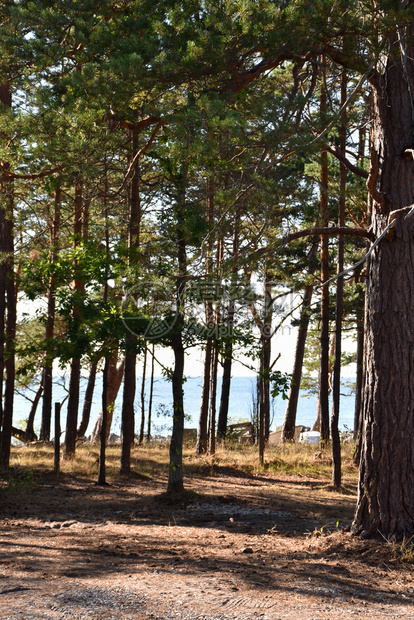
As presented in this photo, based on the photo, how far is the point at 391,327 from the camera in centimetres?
646

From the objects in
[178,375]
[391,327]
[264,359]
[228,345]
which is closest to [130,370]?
[178,375]

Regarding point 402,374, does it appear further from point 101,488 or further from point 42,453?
point 42,453

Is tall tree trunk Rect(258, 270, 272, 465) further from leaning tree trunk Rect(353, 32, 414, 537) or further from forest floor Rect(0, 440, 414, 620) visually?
forest floor Rect(0, 440, 414, 620)

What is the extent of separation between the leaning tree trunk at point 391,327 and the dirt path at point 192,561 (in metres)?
0.52

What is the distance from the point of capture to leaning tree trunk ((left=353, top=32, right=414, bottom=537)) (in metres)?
6.29

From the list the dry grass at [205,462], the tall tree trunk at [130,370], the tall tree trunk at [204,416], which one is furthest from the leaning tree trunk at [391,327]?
the tall tree trunk at [204,416]

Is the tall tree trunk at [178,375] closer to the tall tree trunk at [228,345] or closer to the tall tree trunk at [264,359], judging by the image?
the tall tree trunk at [228,345]

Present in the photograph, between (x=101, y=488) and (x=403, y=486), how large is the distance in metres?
6.70

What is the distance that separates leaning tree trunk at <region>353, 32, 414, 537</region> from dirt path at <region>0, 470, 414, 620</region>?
0.52 metres

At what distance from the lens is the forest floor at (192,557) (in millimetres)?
4441

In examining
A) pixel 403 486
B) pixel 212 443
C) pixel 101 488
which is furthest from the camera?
pixel 212 443

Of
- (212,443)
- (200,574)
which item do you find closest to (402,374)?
(200,574)

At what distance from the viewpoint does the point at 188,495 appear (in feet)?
32.3

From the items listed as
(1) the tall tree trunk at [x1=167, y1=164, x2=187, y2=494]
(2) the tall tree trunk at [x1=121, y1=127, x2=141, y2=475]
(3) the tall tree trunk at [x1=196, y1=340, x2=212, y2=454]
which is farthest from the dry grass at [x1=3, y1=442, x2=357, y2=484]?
(1) the tall tree trunk at [x1=167, y1=164, x2=187, y2=494]
